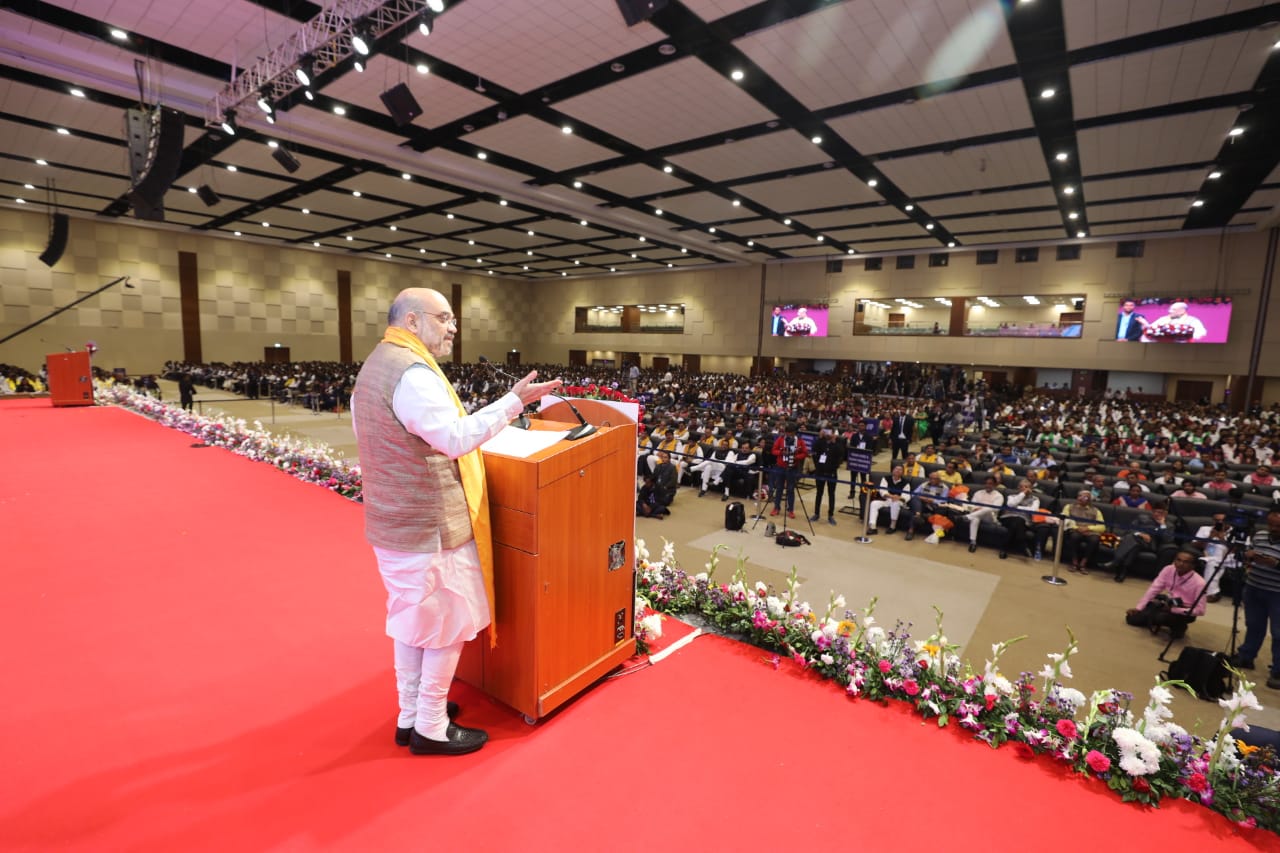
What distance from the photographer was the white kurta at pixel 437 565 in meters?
1.90

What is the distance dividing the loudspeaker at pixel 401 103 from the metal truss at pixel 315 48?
673mm

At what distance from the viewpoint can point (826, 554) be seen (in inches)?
274

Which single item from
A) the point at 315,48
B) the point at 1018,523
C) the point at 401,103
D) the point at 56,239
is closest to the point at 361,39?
the point at 315,48

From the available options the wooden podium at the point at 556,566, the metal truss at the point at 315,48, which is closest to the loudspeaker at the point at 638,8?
the metal truss at the point at 315,48

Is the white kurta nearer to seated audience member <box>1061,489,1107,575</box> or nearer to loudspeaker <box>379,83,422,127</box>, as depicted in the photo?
seated audience member <box>1061,489,1107,575</box>

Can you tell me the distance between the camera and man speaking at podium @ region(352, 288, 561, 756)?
1.95m

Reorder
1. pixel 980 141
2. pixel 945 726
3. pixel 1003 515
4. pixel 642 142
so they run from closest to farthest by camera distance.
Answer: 1. pixel 945 726
2. pixel 1003 515
3. pixel 980 141
4. pixel 642 142

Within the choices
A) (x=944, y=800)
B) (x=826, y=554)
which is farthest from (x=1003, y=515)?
(x=944, y=800)

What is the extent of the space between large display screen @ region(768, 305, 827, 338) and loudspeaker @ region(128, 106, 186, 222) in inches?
952

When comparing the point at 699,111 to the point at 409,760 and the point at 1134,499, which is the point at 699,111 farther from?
the point at 409,760

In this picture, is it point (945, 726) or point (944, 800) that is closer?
point (944, 800)

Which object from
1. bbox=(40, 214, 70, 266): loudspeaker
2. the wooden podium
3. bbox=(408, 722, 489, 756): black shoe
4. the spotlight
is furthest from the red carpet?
bbox=(40, 214, 70, 266): loudspeaker

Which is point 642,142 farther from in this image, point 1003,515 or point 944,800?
point 944,800

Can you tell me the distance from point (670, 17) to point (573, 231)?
15.0 metres
